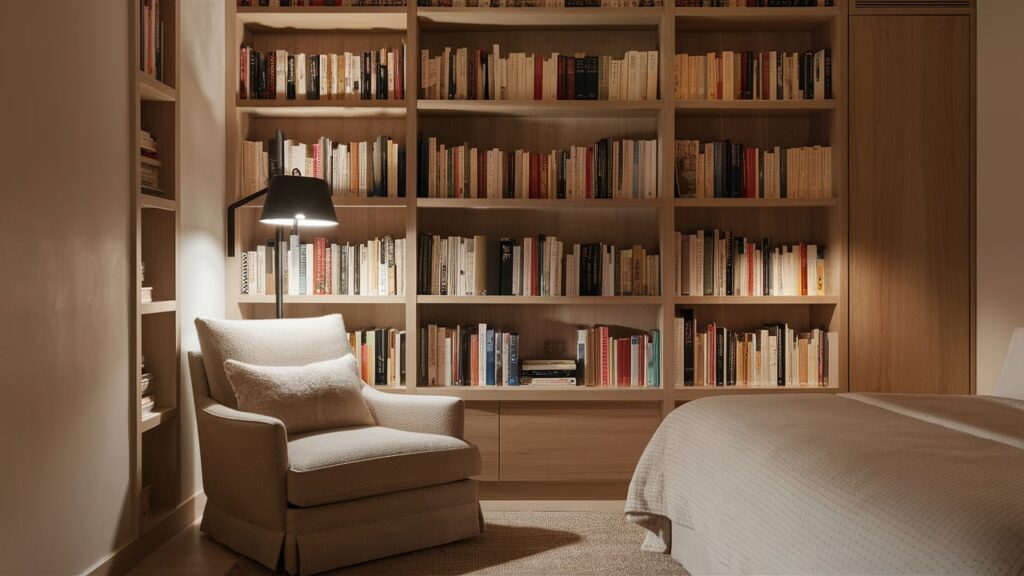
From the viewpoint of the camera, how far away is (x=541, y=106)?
3.68m

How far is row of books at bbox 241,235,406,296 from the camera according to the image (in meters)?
3.78

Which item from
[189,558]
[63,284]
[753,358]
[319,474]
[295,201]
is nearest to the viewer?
[63,284]

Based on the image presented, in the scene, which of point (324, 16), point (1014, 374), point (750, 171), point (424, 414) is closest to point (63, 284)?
point (424, 414)

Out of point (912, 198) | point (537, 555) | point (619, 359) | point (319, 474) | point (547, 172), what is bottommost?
point (537, 555)

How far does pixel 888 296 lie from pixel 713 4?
5.07 feet

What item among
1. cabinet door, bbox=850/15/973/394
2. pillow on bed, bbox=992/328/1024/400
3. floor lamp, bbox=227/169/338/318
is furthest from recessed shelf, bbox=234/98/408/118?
pillow on bed, bbox=992/328/1024/400

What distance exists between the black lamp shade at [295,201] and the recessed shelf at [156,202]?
13.3 inches

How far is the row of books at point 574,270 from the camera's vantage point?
378cm

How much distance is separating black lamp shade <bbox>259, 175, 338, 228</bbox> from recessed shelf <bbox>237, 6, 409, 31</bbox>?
88cm

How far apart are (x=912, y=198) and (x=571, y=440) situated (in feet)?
6.17

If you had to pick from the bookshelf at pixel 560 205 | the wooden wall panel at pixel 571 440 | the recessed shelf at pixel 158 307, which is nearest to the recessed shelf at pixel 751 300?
the bookshelf at pixel 560 205

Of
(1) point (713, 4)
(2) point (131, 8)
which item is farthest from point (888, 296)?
(2) point (131, 8)

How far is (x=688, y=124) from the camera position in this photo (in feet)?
13.1

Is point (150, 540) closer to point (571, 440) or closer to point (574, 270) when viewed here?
point (571, 440)
